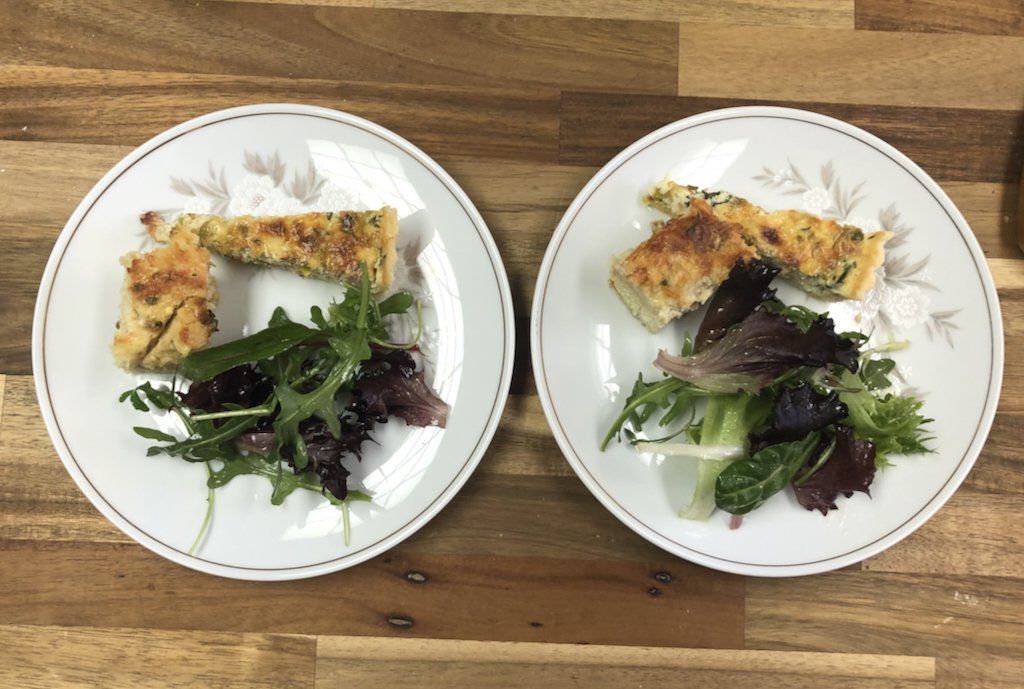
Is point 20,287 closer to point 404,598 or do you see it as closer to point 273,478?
point 273,478

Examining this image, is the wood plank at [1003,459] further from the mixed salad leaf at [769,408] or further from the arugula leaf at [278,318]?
the arugula leaf at [278,318]

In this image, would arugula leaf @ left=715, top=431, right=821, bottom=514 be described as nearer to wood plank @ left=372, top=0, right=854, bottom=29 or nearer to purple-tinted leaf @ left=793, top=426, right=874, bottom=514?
purple-tinted leaf @ left=793, top=426, right=874, bottom=514

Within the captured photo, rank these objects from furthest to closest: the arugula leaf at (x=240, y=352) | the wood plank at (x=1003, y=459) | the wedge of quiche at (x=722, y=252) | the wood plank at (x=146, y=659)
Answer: the wood plank at (x=1003, y=459) < the wood plank at (x=146, y=659) < the wedge of quiche at (x=722, y=252) < the arugula leaf at (x=240, y=352)

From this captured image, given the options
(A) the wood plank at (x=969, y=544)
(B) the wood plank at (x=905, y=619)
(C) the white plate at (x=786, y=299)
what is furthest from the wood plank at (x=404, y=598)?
(A) the wood plank at (x=969, y=544)

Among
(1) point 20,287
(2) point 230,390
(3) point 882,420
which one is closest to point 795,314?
(3) point 882,420

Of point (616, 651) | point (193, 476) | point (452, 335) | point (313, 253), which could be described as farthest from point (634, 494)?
point (193, 476)

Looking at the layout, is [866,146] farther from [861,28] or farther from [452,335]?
[452,335]

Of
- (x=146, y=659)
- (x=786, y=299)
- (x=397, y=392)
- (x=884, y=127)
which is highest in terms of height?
(x=884, y=127)
